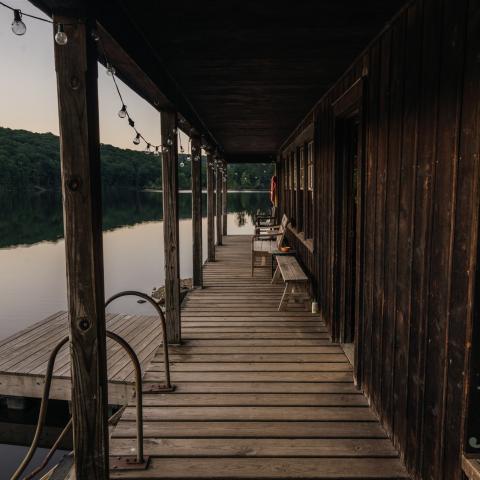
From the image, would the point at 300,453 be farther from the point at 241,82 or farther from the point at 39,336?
the point at 39,336

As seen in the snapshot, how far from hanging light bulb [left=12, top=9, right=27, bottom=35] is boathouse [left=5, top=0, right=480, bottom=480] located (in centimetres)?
29

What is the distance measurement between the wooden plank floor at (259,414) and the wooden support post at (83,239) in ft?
A: 2.14

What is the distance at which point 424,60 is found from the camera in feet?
8.00

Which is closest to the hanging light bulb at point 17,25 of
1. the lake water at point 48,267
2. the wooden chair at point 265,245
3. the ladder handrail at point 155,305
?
the ladder handrail at point 155,305

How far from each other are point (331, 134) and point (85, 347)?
155 inches

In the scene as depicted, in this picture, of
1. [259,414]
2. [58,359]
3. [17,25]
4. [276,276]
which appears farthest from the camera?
[276,276]

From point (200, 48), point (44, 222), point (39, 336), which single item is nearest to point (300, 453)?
point (200, 48)

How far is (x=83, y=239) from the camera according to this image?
221 cm

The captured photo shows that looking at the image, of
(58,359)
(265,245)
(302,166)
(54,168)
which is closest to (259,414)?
(58,359)

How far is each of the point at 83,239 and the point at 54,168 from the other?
78.6 m

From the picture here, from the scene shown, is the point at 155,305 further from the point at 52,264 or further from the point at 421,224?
the point at 52,264

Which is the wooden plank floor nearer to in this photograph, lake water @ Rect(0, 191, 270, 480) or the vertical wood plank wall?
the vertical wood plank wall

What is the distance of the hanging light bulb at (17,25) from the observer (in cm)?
174

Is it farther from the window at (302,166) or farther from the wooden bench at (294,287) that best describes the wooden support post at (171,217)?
the window at (302,166)
